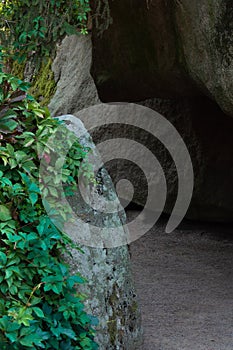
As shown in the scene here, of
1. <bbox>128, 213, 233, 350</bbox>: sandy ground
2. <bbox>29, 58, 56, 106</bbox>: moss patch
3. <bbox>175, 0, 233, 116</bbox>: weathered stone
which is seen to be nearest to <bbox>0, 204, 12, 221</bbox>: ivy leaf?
<bbox>128, 213, 233, 350</bbox>: sandy ground

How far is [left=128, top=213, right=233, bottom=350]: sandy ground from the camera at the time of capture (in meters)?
3.26

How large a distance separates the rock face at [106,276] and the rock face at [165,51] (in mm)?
897

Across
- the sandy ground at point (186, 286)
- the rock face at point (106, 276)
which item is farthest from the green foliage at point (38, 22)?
the sandy ground at point (186, 286)

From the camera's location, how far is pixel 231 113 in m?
3.50

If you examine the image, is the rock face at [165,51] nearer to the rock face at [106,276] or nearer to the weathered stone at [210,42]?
the weathered stone at [210,42]

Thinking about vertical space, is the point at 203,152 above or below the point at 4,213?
below

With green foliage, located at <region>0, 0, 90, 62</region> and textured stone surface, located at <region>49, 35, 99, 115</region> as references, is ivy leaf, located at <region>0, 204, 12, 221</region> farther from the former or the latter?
textured stone surface, located at <region>49, 35, 99, 115</region>

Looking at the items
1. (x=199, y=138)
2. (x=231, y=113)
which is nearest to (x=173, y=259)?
(x=199, y=138)

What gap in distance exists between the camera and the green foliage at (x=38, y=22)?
128 inches

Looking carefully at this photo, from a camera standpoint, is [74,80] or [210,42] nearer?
[210,42]

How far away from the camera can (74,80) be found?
594 centimetres

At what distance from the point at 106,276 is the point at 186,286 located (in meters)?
1.42

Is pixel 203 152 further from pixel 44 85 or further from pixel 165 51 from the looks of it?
pixel 44 85

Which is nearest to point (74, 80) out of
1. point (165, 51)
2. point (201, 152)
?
point (201, 152)
